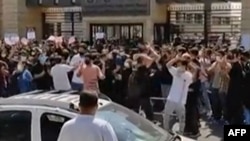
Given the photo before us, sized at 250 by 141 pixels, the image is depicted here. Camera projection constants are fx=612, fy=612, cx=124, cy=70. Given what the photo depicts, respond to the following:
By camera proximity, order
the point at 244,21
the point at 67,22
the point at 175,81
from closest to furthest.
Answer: the point at 175,81 → the point at 244,21 → the point at 67,22

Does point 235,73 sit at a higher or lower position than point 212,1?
lower

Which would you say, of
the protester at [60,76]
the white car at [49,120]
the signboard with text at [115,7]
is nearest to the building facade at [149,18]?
the signboard with text at [115,7]

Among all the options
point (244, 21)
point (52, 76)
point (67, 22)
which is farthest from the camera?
point (67, 22)

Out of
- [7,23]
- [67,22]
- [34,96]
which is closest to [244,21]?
[67,22]

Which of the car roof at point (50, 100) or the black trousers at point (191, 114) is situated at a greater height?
the car roof at point (50, 100)

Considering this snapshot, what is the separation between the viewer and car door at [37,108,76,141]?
6629mm

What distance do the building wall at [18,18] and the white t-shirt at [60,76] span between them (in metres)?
20.4

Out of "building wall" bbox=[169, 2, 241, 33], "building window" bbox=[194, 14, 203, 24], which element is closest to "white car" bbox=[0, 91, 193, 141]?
"building wall" bbox=[169, 2, 241, 33]

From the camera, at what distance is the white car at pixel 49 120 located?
6.66 meters

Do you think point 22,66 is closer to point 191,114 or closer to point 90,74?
point 90,74

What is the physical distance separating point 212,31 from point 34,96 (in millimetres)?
22333

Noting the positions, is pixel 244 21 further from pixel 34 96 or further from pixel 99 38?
pixel 34 96

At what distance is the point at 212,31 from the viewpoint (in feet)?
94.7

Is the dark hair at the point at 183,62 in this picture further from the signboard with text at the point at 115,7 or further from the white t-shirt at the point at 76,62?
the signboard with text at the point at 115,7
